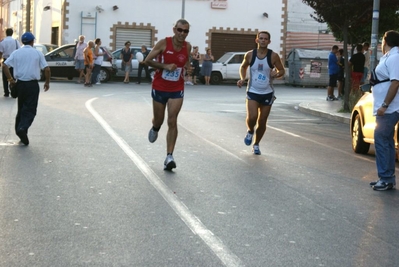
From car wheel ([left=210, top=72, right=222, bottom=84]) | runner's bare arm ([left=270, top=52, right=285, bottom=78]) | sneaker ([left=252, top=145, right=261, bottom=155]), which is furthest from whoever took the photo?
car wheel ([left=210, top=72, right=222, bottom=84])

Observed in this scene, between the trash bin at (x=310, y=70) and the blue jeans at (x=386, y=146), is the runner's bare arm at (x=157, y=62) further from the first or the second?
the trash bin at (x=310, y=70)

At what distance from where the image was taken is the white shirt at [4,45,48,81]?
12852 millimetres

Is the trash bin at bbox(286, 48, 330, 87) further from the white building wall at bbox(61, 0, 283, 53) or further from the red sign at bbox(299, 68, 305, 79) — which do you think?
the white building wall at bbox(61, 0, 283, 53)

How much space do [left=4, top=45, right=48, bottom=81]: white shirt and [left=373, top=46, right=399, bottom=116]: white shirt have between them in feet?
17.1

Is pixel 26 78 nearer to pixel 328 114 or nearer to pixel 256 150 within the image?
pixel 256 150

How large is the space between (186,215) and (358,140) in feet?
20.1

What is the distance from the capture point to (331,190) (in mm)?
9430

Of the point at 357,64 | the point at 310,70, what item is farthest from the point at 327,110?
the point at 310,70

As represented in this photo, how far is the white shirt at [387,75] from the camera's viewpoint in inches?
374

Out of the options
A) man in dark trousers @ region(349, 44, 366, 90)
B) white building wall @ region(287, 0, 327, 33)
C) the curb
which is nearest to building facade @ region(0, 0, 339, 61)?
white building wall @ region(287, 0, 327, 33)

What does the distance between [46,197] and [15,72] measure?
5.04 m

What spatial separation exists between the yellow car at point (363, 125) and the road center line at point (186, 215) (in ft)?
10.6

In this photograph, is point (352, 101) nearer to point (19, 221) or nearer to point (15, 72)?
point (15, 72)

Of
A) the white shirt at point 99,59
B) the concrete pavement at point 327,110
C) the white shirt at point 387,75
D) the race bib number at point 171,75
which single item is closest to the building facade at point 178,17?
the white shirt at point 99,59
